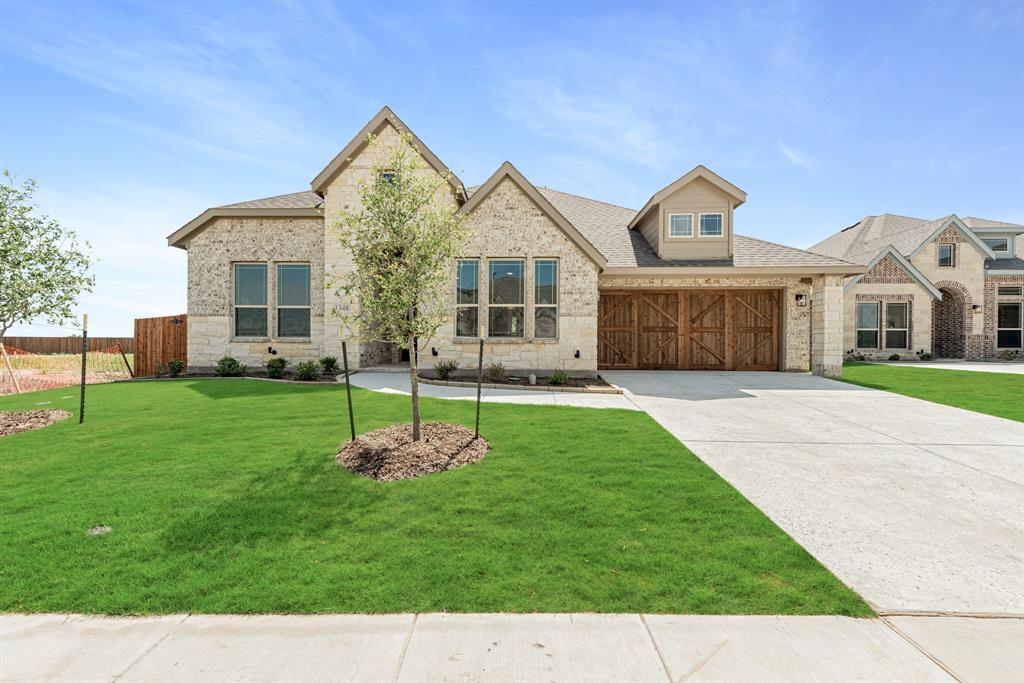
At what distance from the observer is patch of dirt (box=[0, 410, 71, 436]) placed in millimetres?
7492

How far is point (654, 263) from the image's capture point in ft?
47.8

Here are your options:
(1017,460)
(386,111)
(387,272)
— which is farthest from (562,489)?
(386,111)

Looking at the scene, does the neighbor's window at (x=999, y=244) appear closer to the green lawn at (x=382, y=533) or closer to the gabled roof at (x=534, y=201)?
the gabled roof at (x=534, y=201)

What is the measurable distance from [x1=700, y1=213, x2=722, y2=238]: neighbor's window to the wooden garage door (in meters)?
1.97

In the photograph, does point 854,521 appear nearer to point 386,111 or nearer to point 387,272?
point 387,272

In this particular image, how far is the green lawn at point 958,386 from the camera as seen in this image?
959 cm

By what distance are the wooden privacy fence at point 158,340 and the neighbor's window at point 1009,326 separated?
39.5 m

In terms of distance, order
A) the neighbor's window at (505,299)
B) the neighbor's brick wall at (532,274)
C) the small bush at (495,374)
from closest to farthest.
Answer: the small bush at (495,374) → the neighbor's brick wall at (532,274) → the neighbor's window at (505,299)

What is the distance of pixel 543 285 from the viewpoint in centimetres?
Answer: 1303

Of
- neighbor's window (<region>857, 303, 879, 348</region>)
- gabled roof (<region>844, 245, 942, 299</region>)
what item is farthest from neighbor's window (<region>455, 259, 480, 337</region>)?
neighbor's window (<region>857, 303, 879, 348</region>)

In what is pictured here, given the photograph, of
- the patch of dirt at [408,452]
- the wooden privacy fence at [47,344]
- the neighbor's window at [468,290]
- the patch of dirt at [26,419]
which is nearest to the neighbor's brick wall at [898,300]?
the neighbor's window at [468,290]

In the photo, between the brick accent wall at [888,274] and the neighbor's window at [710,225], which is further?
the brick accent wall at [888,274]

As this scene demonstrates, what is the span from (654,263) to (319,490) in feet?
41.9

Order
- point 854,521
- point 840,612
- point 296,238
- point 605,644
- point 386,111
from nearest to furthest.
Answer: point 605,644 < point 840,612 < point 854,521 < point 386,111 < point 296,238
